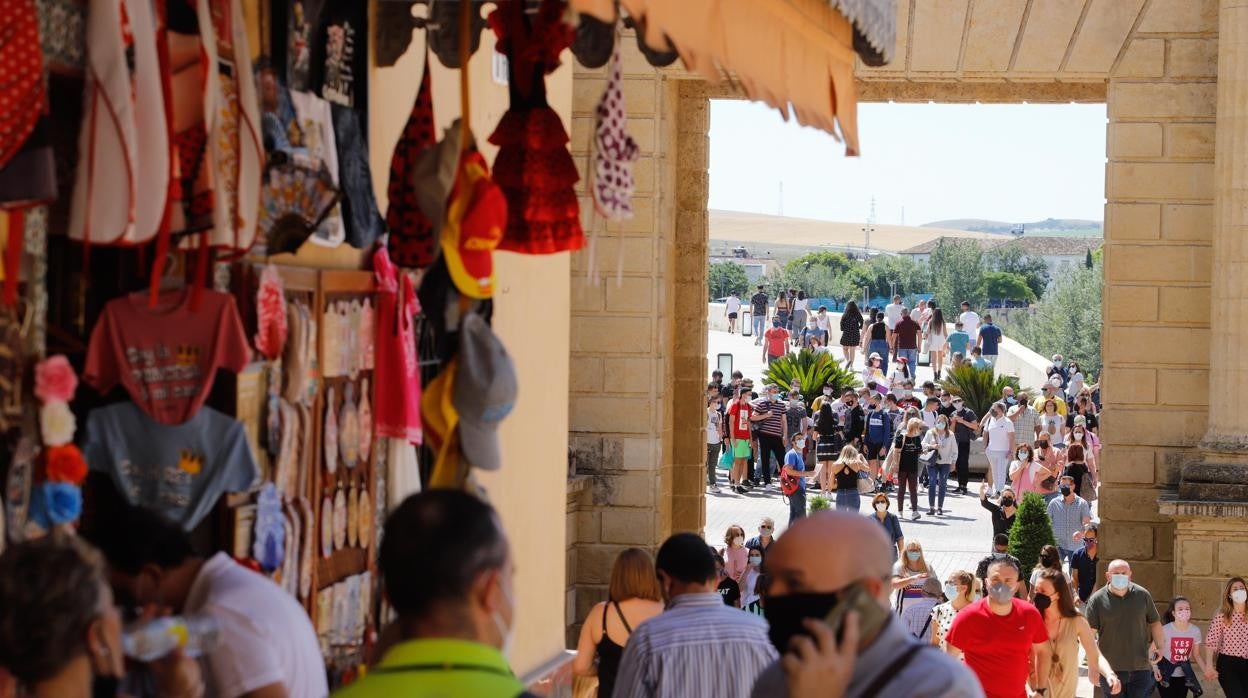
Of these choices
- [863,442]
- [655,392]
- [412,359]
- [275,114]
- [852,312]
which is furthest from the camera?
[852,312]

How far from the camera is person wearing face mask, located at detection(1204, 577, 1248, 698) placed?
Answer: 1309 centimetres

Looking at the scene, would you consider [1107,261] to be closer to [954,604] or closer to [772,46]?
[954,604]

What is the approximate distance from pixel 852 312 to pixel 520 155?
32664 mm

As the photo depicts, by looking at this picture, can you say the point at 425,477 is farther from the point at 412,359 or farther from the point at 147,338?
the point at 147,338

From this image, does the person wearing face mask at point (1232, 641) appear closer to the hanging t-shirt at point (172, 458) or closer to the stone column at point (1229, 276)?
the stone column at point (1229, 276)

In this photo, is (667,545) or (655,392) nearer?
(667,545)

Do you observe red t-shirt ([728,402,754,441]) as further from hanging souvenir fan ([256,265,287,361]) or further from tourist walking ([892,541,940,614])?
hanging souvenir fan ([256,265,287,361])

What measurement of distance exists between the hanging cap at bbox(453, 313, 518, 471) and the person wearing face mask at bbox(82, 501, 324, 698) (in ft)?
3.73

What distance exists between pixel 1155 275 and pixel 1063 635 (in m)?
4.72

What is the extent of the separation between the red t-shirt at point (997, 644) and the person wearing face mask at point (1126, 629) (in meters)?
2.66

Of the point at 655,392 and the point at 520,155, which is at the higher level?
the point at 520,155

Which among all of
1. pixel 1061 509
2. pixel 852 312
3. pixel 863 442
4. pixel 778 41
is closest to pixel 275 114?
pixel 778 41

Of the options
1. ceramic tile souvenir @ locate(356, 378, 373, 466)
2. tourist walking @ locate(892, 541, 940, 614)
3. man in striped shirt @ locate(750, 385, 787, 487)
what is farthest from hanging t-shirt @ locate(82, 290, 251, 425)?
man in striped shirt @ locate(750, 385, 787, 487)

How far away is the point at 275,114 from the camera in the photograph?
6.19m
